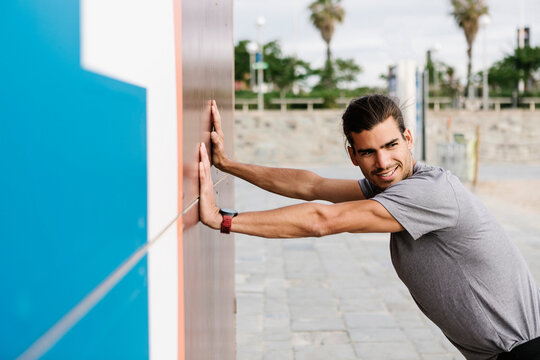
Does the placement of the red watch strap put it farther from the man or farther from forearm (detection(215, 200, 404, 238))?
the man

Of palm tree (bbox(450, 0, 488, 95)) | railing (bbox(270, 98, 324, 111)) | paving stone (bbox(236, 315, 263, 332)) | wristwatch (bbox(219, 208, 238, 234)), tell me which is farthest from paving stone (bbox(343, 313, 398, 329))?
palm tree (bbox(450, 0, 488, 95))

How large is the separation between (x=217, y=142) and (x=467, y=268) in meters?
1.03

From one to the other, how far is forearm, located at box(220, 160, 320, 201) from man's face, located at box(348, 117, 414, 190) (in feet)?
1.65

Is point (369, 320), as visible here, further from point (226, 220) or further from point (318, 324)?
point (226, 220)

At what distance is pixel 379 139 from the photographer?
2252mm

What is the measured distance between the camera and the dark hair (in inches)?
88.7

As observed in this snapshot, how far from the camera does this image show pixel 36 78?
55 cm

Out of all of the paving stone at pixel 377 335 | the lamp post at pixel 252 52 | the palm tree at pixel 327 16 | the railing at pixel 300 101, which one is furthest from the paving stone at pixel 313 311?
the palm tree at pixel 327 16

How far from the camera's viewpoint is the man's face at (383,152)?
7.38ft

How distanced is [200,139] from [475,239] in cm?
106

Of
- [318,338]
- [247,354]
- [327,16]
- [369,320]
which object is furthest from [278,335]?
[327,16]

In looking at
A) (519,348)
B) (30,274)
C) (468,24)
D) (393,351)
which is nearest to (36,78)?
(30,274)

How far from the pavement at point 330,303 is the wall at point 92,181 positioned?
2.94 m

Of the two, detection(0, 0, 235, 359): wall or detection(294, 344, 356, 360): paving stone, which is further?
detection(294, 344, 356, 360): paving stone
